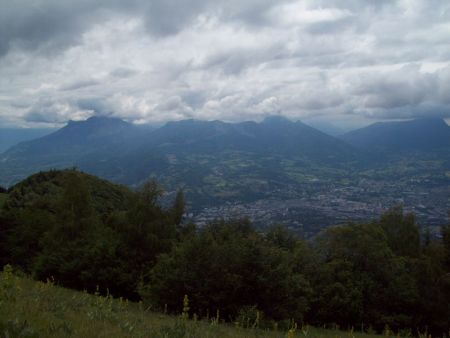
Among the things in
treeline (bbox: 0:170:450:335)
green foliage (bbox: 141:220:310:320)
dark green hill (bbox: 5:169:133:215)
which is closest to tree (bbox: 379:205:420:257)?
treeline (bbox: 0:170:450:335)

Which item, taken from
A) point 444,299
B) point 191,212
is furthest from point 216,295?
point 191,212

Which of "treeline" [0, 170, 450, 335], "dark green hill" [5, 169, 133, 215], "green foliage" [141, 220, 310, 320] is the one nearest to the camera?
"green foliage" [141, 220, 310, 320]

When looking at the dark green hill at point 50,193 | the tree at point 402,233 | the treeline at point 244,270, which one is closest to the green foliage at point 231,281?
the treeline at point 244,270

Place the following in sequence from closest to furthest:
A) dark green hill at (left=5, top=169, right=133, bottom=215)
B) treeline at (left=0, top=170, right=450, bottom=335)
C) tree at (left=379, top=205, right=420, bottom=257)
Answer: treeline at (left=0, top=170, right=450, bottom=335) → tree at (left=379, top=205, right=420, bottom=257) → dark green hill at (left=5, top=169, right=133, bottom=215)

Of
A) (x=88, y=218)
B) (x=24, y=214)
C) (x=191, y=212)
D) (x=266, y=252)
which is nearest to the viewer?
(x=266, y=252)

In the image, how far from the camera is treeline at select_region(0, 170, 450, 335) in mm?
20203

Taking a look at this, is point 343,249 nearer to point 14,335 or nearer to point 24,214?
point 14,335

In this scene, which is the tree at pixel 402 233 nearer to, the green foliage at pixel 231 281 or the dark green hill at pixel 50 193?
the green foliage at pixel 231 281

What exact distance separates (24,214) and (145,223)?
100 feet

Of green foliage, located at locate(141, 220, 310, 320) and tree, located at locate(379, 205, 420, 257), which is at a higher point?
green foliage, located at locate(141, 220, 310, 320)

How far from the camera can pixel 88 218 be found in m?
42.4

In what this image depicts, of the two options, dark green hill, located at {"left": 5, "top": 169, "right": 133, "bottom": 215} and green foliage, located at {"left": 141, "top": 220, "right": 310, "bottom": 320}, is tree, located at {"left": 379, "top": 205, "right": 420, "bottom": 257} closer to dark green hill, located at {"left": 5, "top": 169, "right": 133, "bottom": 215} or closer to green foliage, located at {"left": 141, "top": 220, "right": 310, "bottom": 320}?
green foliage, located at {"left": 141, "top": 220, "right": 310, "bottom": 320}

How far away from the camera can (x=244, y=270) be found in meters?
20.6

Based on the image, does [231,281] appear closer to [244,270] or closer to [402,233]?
[244,270]
